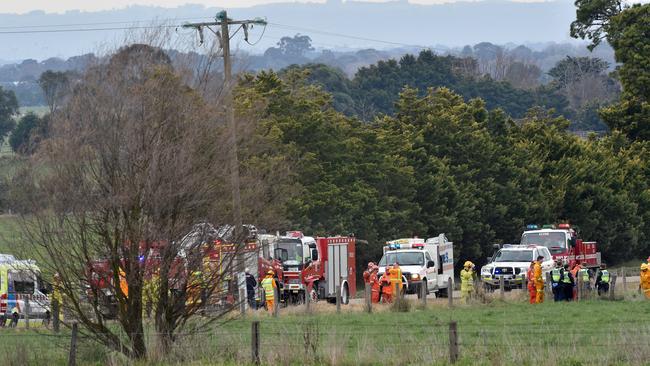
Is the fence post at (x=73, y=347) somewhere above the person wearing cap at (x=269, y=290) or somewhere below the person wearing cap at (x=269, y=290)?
above

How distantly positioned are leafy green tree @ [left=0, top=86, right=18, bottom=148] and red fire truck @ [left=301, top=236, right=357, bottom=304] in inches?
2241

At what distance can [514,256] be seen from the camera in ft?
146

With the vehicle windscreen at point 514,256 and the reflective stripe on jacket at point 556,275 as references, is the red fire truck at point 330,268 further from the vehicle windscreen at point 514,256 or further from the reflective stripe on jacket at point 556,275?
the reflective stripe on jacket at point 556,275

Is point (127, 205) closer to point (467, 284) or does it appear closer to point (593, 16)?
point (467, 284)

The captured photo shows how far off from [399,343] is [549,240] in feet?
89.9

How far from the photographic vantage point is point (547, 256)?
45.1 meters

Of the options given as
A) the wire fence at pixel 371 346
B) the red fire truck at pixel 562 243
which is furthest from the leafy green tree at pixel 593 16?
the wire fence at pixel 371 346

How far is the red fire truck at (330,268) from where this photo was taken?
41116 millimetres

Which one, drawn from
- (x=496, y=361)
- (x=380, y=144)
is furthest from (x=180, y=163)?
(x=380, y=144)

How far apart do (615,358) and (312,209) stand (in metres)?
32.6

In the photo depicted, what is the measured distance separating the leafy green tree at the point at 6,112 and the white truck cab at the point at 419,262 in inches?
2304

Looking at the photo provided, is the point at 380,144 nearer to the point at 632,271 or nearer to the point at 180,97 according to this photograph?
the point at 632,271

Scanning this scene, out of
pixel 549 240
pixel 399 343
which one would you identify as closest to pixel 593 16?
pixel 549 240

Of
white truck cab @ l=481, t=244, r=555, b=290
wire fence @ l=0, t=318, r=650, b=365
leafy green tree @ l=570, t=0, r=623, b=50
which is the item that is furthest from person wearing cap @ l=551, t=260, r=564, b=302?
leafy green tree @ l=570, t=0, r=623, b=50
